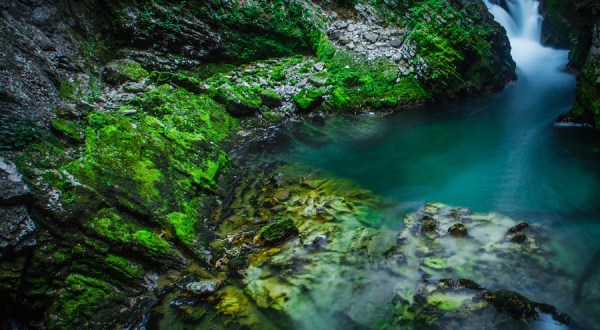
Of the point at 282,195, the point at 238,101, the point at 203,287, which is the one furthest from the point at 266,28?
the point at 203,287

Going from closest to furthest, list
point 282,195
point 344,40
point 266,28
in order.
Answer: point 282,195, point 266,28, point 344,40

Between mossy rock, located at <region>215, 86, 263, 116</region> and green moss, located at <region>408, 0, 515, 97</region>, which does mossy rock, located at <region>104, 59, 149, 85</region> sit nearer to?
mossy rock, located at <region>215, 86, 263, 116</region>

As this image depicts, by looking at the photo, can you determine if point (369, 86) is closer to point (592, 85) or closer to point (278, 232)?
point (592, 85)

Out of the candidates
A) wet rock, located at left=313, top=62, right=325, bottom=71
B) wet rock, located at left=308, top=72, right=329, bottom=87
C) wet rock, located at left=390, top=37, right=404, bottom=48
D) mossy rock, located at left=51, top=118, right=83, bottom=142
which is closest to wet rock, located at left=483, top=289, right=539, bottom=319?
mossy rock, located at left=51, top=118, right=83, bottom=142

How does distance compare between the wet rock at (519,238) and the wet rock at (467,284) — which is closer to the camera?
the wet rock at (467,284)

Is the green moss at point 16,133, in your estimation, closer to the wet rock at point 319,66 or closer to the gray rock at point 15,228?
the gray rock at point 15,228

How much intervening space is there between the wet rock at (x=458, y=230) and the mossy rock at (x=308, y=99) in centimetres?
780

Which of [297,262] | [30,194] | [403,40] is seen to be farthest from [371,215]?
[403,40]

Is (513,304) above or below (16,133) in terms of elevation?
below

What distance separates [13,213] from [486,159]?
10.0 metres

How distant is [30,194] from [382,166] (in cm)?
742

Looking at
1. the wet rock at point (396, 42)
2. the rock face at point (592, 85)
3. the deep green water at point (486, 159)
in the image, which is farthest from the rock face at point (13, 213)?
the wet rock at point (396, 42)

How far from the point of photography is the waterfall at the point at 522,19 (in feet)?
63.7

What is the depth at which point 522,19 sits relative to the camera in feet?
64.6
